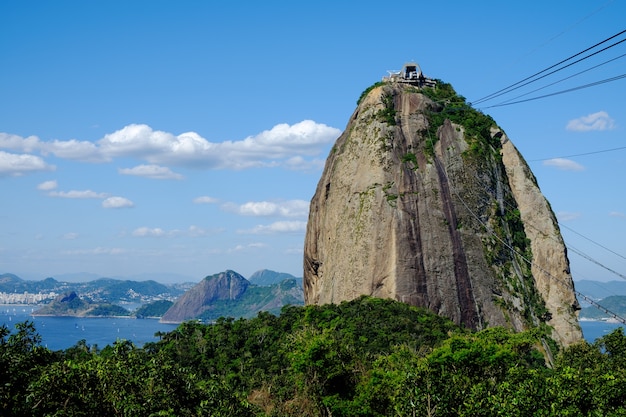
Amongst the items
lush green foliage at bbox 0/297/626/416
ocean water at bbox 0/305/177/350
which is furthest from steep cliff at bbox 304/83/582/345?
ocean water at bbox 0/305/177/350

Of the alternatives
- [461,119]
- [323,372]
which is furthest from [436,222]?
[323,372]

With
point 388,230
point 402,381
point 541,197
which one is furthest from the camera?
point 541,197

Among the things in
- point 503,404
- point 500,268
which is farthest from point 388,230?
point 503,404

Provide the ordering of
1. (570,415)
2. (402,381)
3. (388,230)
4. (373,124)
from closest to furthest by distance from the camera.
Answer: (570,415) → (402,381) → (388,230) → (373,124)

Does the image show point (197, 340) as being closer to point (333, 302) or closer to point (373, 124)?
point (333, 302)

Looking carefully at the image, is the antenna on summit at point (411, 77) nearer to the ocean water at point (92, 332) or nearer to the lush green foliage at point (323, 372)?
the lush green foliage at point (323, 372)

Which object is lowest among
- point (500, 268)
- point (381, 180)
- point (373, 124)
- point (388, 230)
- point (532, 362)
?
point (532, 362)
